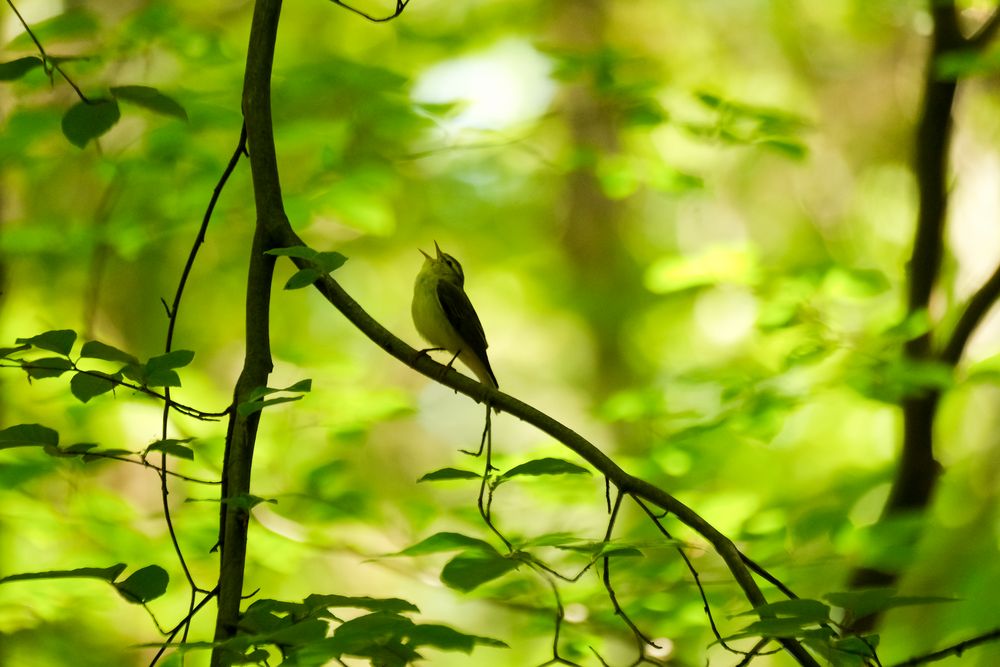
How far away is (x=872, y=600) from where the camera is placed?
154 cm

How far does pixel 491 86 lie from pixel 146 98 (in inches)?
241

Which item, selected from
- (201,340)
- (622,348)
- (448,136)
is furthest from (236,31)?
(622,348)

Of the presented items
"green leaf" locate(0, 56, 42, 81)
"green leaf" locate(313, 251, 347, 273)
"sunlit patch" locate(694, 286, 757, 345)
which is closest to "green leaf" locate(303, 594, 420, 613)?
"green leaf" locate(313, 251, 347, 273)

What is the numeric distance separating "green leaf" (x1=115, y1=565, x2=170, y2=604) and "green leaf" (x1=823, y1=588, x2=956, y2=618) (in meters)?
1.12

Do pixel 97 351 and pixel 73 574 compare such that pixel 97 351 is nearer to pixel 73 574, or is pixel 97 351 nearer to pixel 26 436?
pixel 26 436

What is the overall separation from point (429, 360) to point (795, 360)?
5.51ft

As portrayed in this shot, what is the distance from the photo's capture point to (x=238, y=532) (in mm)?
1742

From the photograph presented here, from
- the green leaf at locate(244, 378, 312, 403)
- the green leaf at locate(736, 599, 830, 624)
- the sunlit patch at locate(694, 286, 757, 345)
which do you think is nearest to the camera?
the green leaf at locate(736, 599, 830, 624)

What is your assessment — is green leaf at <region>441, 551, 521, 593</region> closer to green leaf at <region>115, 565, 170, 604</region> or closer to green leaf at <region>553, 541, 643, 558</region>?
green leaf at <region>553, 541, 643, 558</region>

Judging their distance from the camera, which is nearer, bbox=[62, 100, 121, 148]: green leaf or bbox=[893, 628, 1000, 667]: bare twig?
bbox=[893, 628, 1000, 667]: bare twig

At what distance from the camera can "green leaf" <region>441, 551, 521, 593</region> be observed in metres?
1.45

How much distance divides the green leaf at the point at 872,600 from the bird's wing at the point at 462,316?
2781 millimetres

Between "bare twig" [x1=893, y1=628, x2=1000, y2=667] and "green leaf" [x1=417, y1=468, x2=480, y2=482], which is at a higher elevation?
"green leaf" [x1=417, y1=468, x2=480, y2=482]

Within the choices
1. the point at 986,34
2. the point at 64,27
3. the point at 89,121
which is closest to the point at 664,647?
the point at 89,121
